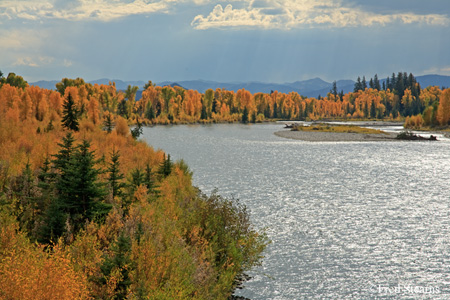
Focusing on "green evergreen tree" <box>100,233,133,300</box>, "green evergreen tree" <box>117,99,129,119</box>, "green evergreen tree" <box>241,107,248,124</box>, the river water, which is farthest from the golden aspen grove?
"green evergreen tree" <box>241,107,248,124</box>

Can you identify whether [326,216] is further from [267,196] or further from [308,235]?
[267,196]

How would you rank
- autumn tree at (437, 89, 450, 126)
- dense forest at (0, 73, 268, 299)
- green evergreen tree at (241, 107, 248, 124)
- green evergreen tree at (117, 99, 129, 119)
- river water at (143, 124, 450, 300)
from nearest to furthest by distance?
1. dense forest at (0, 73, 268, 299)
2. river water at (143, 124, 450, 300)
3. autumn tree at (437, 89, 450, 126)
4. green evergreen tree at (117, 99, 129, 119)
5. green evergreen tree at (241, 107, 248, 124)

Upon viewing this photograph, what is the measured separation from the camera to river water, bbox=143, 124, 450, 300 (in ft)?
48.2

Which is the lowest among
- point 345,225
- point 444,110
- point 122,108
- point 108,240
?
point 345,225

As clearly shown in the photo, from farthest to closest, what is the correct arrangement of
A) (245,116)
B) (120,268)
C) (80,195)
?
(245,116), (80,195), (120,268)

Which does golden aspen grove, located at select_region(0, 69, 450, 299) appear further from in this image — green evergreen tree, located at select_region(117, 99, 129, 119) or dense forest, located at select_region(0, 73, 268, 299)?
green evergreen tree, located at select_region(117, 99, 129, 119)

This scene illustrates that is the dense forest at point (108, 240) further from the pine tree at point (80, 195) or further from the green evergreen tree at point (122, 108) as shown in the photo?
the green evergreen tree at point (122, 108)

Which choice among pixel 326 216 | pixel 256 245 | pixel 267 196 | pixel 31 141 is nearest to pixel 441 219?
pixel 326 216

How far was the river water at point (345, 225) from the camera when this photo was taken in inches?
579

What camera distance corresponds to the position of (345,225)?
73.9 ft

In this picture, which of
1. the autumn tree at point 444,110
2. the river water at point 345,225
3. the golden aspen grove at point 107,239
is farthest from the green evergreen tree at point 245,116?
the golden aspen grove at point 107,239

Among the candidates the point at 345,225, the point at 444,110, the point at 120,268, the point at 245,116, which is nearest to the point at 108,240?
the point at 120,268

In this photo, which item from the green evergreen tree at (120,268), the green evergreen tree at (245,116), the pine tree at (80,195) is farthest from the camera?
the green evergreen tree at (245,116)

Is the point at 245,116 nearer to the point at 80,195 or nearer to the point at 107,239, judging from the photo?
the point at 80,195
